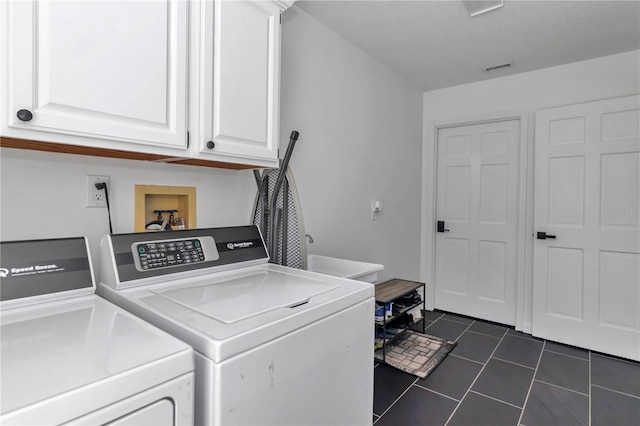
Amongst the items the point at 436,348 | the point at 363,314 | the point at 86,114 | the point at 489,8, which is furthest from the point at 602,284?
the point at 86,114

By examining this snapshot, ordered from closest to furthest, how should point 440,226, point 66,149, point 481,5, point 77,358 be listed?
1. point 77,358
2. point 66,149
3. point 481,5
4. point 440,226

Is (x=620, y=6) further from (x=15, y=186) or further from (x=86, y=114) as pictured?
(x=15, y=186)

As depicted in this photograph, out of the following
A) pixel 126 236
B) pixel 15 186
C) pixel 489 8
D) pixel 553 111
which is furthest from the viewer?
pixel 553 111

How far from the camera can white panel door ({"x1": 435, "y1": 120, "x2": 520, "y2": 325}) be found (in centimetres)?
335

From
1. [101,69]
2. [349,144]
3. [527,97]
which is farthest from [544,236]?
[101,69]

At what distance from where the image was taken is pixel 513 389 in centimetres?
220

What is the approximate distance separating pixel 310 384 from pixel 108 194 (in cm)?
109

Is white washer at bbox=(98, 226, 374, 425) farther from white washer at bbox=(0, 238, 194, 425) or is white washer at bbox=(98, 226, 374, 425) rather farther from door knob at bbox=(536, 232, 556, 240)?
door knob at bbox=(536, 232, 556, 240)

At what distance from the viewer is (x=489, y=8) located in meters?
2.12

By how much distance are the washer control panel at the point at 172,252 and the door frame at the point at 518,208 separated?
9.35ft

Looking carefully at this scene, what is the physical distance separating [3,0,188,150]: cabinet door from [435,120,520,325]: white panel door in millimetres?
3107

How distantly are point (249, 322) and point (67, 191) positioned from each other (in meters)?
0.93

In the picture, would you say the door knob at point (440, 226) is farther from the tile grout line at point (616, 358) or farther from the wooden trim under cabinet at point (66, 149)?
the wooden trim under cabinet at point (66, 149)

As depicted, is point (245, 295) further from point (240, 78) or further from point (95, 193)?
point (240, 78)
